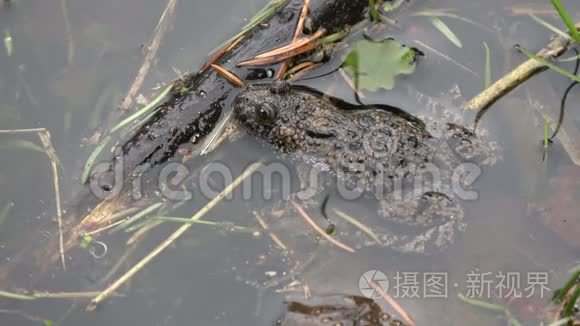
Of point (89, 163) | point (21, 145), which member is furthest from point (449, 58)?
point (21, 145)

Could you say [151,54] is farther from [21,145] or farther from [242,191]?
[242,191]

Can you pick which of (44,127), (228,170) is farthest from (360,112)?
(44,127)

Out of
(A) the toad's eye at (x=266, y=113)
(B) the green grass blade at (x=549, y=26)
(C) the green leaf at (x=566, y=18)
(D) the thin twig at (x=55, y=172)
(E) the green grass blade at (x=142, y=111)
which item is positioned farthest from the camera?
(B) the green grass blade at (x=549, y=26)

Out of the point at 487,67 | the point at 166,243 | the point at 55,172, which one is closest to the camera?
the point at 166,243

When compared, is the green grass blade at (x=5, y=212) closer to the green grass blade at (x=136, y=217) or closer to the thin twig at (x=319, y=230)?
the green grass blade at (x=136, y=217)

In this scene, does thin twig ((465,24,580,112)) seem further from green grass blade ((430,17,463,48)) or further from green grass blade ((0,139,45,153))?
green grass blade ((0,139,45,153))

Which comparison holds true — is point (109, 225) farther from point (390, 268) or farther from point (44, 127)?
point (390, 268)

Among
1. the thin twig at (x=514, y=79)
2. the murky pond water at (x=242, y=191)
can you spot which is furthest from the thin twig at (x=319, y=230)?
the thin twig at (x=514, y=79)
